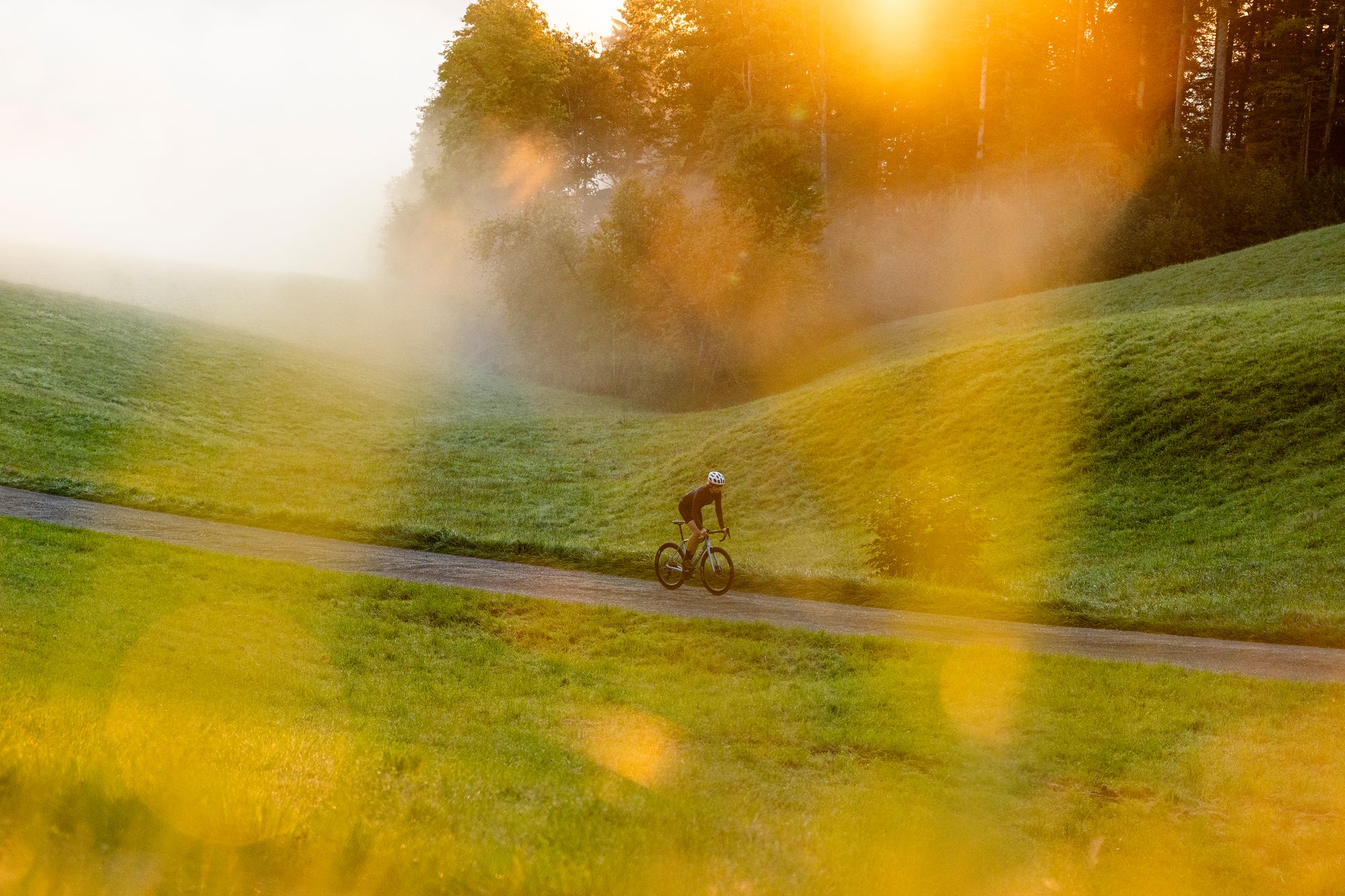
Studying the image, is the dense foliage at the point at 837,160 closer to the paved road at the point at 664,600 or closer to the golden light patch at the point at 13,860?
the paved road at the point at 664,600

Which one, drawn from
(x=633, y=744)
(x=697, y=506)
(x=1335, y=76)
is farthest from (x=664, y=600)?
(x=1335, y=76)

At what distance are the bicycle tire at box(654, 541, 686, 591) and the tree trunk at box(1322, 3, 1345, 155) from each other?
5612cm

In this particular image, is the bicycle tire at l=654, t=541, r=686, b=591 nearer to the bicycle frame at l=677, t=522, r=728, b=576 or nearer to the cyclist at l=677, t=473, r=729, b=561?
the bicycle frame at l=677, t=522, r=728, b=576

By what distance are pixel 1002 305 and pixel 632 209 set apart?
19.5 meters

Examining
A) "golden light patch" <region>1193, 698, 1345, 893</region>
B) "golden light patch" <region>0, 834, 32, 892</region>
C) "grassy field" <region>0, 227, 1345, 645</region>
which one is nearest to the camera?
"golden light patch" <region>0, 834, 32, 892</region>

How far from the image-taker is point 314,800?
20.4 ft

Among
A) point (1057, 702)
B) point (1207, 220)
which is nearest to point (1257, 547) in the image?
point (1057, 702)

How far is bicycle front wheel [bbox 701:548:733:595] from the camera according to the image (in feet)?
62.8

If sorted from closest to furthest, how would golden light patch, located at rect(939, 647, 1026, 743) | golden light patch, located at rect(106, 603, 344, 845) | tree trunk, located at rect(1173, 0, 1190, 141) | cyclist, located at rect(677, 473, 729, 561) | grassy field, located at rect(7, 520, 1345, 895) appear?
grassy field, located at rect(7, 520, 1345, 895), golden light patch, located at rect(106, 603, 344, 845), golden light patch, located at rect(939, 647, 1026, 743), cyclist, located at rect(677, 473, 729, 561), tree trunk, located at rect(1173, 0, 1190, 141)

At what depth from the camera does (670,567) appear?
19.6m

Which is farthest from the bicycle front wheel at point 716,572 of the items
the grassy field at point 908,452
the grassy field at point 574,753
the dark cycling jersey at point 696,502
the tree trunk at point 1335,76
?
the tree trunk at point 1335,76

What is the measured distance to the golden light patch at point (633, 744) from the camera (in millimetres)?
9573

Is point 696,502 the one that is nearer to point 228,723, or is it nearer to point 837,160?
point 228,723

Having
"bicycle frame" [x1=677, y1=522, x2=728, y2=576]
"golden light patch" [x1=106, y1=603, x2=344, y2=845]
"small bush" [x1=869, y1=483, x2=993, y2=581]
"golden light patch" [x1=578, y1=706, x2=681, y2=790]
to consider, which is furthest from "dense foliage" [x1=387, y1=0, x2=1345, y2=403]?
"golden light patch" [x1=578, y1=706, x2=681, y2=790]
